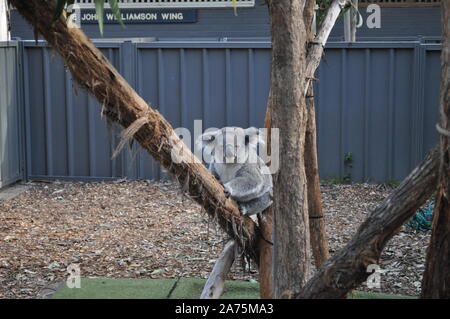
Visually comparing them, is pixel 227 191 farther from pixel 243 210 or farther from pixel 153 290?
pixel 153 290

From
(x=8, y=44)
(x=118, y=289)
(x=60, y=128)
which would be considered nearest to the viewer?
(x=118, y=289)

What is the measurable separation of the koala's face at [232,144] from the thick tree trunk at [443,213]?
208cm

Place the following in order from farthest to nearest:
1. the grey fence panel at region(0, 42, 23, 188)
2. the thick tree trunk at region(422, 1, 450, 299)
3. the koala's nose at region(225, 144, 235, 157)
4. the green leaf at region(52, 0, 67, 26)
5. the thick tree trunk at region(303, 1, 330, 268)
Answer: the grey fence panel at region(0, 42, 23, 188)
the koala's nose at region(225, 144, 235, 157)
the thick tree trunk at region(303, 1, 330, 268)
the green leaf at region(52, 0, 67, 26)
the thick tree trunk at region(422, 1, 450, 299)

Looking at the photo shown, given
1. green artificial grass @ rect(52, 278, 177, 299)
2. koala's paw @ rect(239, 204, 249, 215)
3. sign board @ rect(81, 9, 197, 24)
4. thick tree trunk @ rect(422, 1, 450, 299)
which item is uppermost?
sign board @ rect(81, 9, 197, 24)

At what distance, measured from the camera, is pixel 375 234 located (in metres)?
2.50

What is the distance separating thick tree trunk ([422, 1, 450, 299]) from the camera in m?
2.27

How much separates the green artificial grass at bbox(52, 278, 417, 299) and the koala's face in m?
0.86

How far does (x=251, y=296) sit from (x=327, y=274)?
6.40 feet

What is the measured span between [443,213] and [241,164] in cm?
223

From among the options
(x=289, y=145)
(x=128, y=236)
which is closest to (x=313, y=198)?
(x=289, y=145)

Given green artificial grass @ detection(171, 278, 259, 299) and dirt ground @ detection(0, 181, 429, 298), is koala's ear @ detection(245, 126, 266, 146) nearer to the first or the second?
dirt ground @ detection(0, 181, 429, 298)

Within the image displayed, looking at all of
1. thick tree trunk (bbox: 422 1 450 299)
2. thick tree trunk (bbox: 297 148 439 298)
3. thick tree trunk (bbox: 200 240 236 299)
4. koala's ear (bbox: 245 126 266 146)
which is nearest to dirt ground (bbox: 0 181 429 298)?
thick tree trunk (bbox: 200 240 236 299)

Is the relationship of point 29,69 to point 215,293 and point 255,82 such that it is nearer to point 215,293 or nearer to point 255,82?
point 255,82

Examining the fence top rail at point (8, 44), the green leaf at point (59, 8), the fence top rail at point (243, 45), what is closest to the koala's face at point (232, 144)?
the green leaf at point (59, 8)
